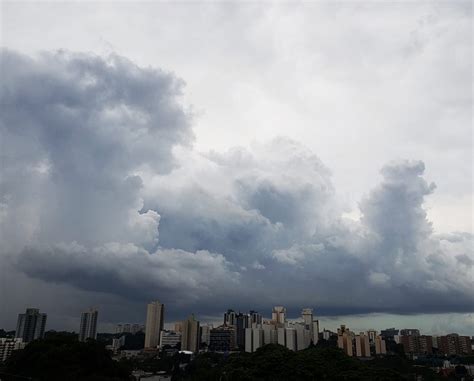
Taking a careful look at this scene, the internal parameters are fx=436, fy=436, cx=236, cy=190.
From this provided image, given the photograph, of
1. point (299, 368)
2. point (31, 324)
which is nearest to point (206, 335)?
point (31, 324)

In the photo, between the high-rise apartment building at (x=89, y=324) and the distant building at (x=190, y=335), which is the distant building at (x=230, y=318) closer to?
the distant building at (x=190, y=335)

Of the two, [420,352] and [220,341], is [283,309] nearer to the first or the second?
[220,341]

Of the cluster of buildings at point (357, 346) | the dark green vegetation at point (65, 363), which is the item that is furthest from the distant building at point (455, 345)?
the dark green vegetation at point (65, 363)

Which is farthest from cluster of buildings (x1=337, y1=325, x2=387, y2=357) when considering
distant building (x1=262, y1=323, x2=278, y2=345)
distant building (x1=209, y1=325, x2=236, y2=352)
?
distant building (x1=209, y1=325, x2=236, y2=352)

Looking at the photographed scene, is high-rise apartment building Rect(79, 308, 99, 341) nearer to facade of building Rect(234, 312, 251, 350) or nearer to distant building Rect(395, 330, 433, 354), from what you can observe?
facade of building Rect(234, 312, 251, 350)

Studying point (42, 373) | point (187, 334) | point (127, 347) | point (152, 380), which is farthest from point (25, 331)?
point (42, 373)

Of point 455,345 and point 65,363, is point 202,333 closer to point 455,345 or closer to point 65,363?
point 455,345
